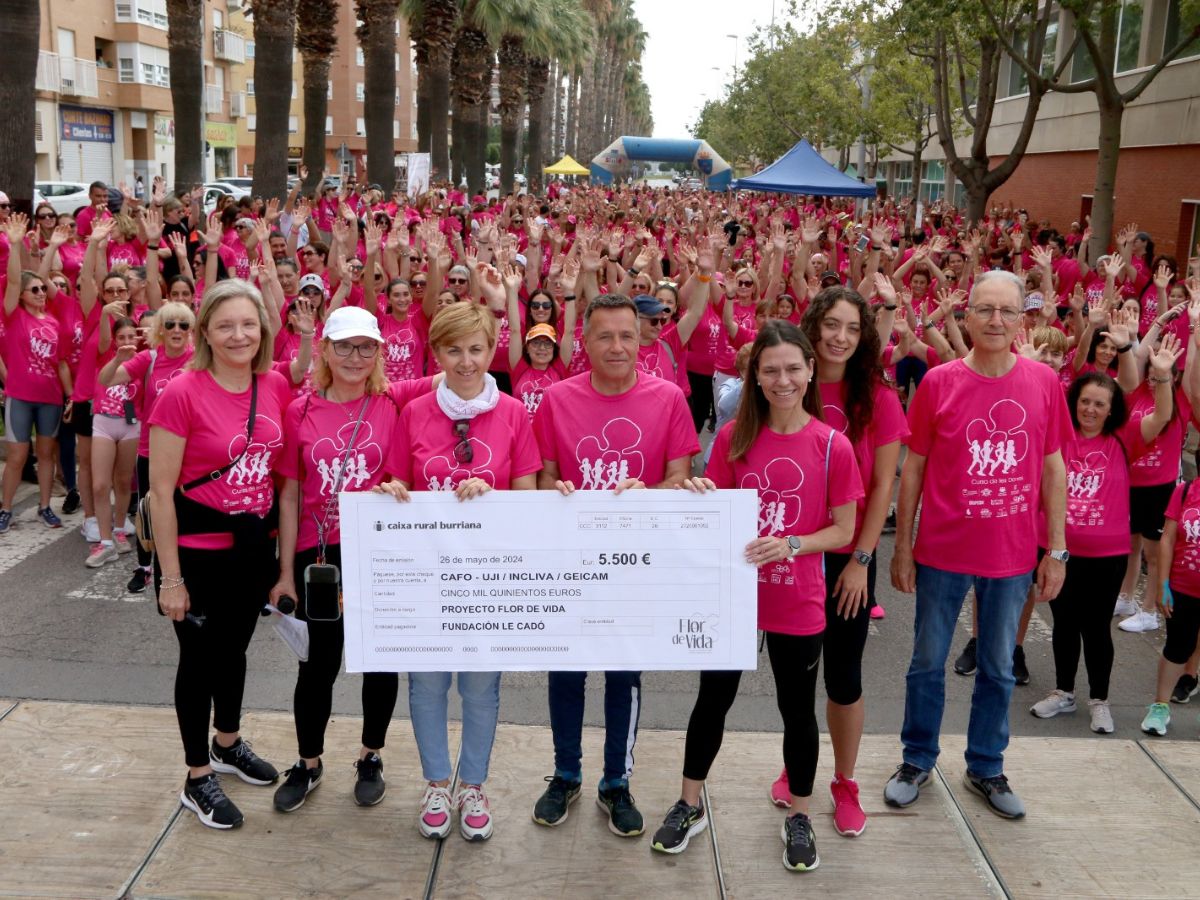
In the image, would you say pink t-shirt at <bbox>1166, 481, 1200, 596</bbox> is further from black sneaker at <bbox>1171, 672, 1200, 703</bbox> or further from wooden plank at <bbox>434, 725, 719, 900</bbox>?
wooden plank at <bbox>434, 725, 719, 900</bbox>

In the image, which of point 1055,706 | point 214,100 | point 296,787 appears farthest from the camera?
point 214,100

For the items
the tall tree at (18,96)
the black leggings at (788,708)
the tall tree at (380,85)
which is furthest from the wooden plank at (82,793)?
the tall tree at (380,85)

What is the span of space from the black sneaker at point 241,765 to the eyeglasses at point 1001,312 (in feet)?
10.5

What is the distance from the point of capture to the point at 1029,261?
15812 mm

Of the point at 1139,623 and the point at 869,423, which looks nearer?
the point at 869,423

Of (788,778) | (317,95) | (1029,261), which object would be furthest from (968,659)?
(317,95)

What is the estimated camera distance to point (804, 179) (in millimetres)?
22828

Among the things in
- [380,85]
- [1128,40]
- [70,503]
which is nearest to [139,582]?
[70,503]

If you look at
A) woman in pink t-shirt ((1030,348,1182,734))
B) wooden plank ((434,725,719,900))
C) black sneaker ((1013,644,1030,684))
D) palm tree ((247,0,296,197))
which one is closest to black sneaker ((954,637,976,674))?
black sneaker ((1013,644,1030,684))

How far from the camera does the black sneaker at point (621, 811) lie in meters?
4.07

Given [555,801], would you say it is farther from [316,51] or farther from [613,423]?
[316,51]

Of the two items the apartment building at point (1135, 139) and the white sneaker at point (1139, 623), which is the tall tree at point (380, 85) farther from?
the white sneaker at point (1139, 623)

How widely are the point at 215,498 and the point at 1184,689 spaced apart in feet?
14.8

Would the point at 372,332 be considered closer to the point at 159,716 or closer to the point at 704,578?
the point at 704,578
